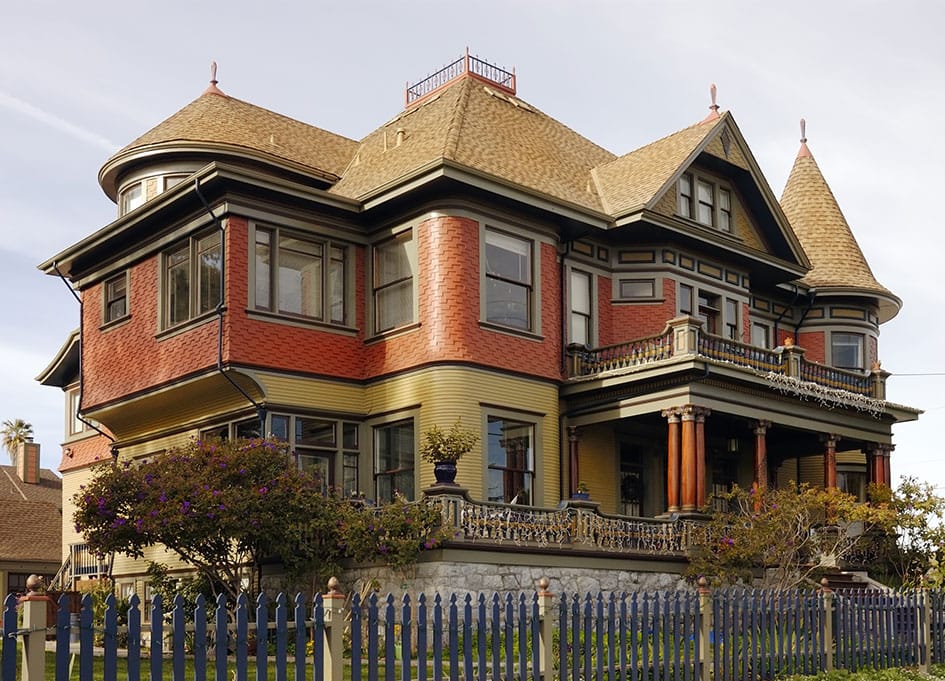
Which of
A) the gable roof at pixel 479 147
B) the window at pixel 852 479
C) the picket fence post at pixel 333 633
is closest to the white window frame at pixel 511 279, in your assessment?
the gable roof at pixel 479 147

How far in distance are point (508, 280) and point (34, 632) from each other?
1719 cm

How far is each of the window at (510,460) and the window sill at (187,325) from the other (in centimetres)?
585

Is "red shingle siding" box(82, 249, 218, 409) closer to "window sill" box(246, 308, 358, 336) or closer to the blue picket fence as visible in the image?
"window sill" box(246, 308, 358, 336)

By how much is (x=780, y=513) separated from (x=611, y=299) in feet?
23.8

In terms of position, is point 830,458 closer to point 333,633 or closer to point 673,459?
point 673,459

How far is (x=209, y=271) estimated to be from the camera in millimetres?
25297

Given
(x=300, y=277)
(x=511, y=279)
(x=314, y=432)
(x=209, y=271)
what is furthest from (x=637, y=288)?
(x=209, y=271)

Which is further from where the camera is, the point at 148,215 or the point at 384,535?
the point at 148,215

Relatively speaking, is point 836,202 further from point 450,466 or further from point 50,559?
point 50,559

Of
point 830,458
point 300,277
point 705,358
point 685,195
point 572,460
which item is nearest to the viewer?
point 705,358

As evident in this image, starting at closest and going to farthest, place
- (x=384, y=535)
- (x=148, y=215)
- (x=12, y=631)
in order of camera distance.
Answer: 1. (x=12, y=631)
2. (x=384, y=535)
3. (x=148, y=215)

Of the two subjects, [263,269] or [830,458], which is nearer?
[263,269]

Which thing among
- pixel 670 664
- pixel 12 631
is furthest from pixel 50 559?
pixel 12 631

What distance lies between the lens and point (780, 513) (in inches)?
917
